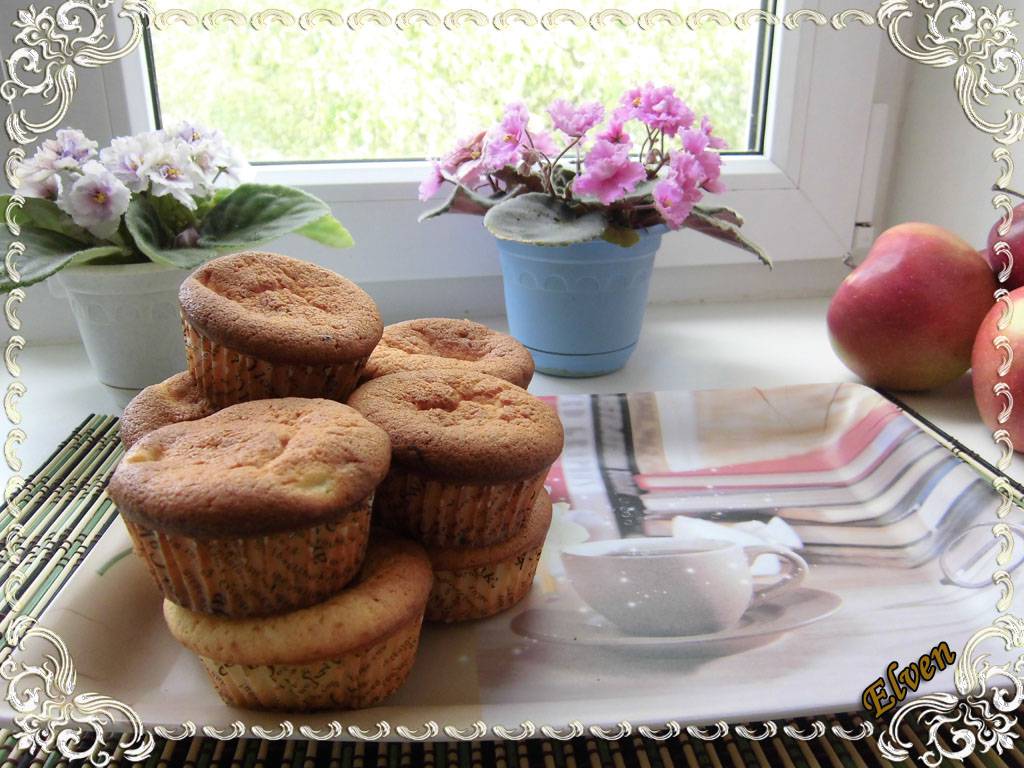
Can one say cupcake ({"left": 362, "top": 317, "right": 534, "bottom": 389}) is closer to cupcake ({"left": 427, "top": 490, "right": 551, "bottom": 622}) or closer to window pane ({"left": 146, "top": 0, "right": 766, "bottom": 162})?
cupcake ({"left": 427, "top": 490, "right": 551, "bottom": 622})

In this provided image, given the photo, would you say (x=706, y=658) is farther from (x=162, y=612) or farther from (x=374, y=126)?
(x=374, y=126)

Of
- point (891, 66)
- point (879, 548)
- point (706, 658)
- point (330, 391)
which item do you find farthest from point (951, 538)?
point (891, 66)

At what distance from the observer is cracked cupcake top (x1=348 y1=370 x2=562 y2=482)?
484 mm

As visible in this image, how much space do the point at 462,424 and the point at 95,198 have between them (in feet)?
1.32

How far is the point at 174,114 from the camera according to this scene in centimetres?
85

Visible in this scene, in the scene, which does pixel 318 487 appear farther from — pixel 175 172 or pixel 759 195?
pixel 759 195

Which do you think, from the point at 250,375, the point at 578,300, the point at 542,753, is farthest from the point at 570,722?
the point at 578,300

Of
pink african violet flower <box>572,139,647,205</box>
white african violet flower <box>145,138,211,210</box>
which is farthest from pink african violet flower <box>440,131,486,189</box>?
white african violet flower <box>145,138,211,210</box>

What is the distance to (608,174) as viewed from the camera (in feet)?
2.45

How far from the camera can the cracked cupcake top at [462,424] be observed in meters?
0.48

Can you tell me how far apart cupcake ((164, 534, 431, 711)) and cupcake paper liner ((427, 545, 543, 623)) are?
0.19 ft

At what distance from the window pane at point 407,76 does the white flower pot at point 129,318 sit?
19 cm

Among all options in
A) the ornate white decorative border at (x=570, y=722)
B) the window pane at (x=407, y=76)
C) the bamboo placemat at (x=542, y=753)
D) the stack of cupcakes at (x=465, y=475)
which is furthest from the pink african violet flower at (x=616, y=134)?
the bamboo placemat at (x=542, y=753)

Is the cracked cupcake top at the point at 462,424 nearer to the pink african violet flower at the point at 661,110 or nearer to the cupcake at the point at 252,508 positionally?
the cupcake at the point at 252,508
